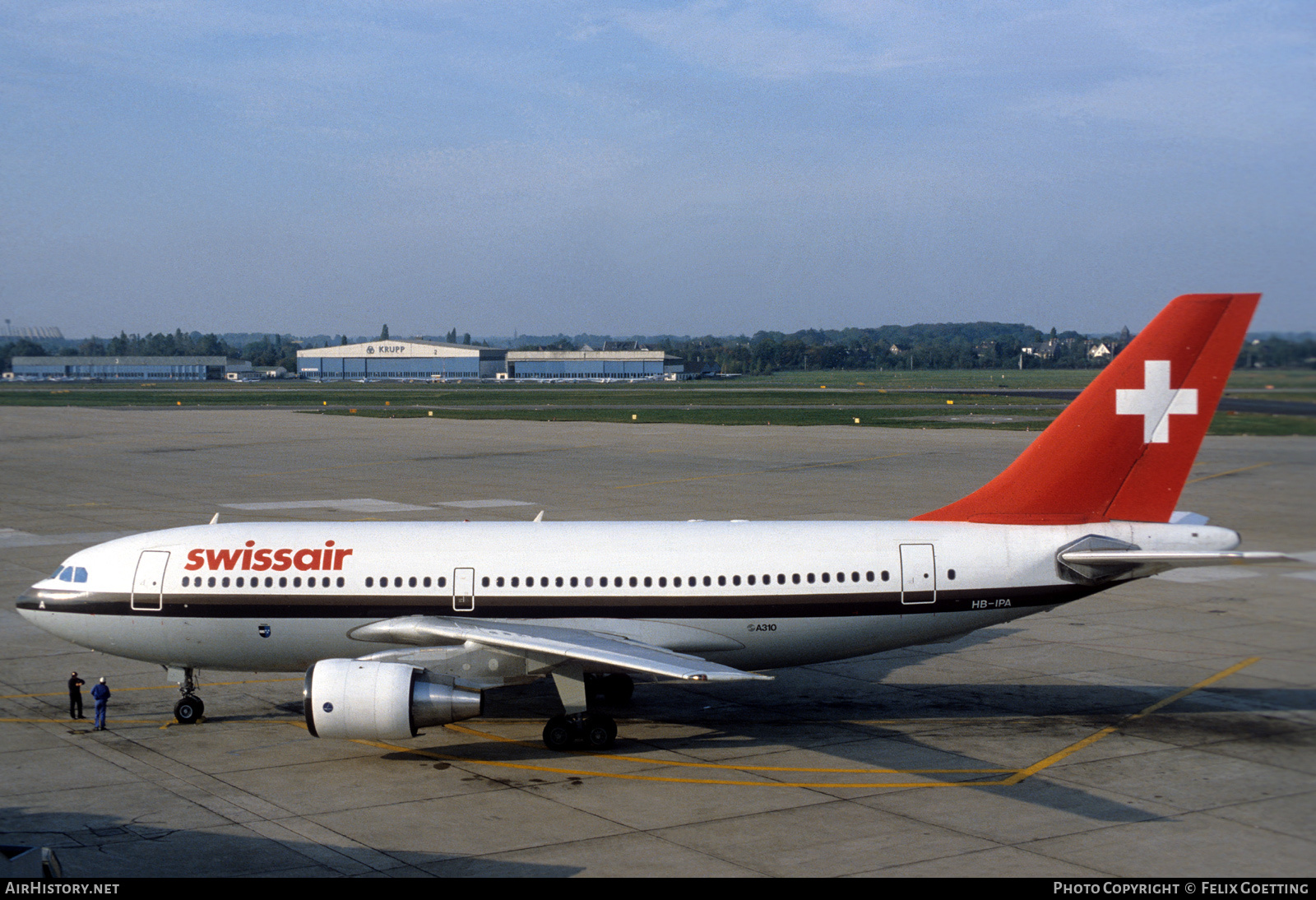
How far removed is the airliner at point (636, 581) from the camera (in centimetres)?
2355

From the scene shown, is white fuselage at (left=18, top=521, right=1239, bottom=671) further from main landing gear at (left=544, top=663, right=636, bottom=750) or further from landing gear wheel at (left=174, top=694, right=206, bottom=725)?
main landing gear at (left=544, top=663, right=636, bottom=750)

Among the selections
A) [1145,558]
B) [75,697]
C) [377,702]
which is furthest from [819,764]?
[75,697]

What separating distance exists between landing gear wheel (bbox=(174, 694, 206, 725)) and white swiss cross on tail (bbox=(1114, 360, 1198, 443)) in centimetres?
2119

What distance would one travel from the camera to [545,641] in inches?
883

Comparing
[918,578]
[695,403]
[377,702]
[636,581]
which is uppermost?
[695,403]

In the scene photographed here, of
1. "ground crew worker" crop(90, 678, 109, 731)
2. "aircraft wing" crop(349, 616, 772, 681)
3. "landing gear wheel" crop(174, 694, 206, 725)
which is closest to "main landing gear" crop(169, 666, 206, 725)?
"landing gear wheel" crop(174, 694, 206, 725)

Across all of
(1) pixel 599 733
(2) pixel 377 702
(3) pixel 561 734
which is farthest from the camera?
(1) pixel 599 733

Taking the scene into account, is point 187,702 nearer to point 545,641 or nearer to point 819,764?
point 545,641

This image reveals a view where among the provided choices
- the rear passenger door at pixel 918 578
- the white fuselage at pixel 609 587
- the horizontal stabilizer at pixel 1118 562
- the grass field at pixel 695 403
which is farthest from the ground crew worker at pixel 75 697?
the grass field at pixel 695 403

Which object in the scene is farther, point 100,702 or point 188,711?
point 188,711

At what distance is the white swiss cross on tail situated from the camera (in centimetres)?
2262

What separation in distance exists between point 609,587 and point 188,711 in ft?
32.8

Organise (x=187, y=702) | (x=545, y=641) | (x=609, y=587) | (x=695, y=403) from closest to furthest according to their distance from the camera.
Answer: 1. (x=545, y=641)
2. (x=609, y=587)
3. (x=187, y=702)
4. (x=695, y=403)

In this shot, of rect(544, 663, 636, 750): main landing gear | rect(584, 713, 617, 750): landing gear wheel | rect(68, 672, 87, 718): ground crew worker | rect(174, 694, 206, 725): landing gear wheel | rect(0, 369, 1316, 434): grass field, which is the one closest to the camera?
rect(544, 663, 636, 750): main landing gear
